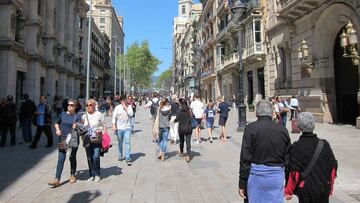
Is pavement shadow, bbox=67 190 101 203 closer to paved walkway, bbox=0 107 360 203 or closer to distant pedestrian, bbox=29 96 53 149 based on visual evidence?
paved walkway, bbox=0 107 360 203

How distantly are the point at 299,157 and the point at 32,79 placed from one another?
27.0 meters

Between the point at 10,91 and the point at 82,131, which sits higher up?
the point at 10,91

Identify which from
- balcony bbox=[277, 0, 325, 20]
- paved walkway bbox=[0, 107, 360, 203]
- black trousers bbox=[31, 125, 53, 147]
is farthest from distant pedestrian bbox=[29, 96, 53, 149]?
balcony bbox=[277, 0, 325, 20]

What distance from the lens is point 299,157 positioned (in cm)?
330

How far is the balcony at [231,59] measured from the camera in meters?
34.2

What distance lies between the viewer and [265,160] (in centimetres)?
323

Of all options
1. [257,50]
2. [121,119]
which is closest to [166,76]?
[257,50]

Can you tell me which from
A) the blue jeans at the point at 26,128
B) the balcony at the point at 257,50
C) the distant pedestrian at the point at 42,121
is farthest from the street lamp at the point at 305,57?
the blue jeans at the point at 26,128

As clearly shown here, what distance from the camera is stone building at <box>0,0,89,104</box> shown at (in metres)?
21.5

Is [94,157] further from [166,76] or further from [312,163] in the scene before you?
[166,76]

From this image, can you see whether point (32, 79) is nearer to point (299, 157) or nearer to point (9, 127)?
point (9, 127)

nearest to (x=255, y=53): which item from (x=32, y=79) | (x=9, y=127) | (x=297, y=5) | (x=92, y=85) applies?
(x=297, y=5)

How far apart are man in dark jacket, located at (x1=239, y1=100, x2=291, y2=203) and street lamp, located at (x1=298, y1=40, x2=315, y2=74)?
1714 cm

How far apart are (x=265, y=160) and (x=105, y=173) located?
5199mm
